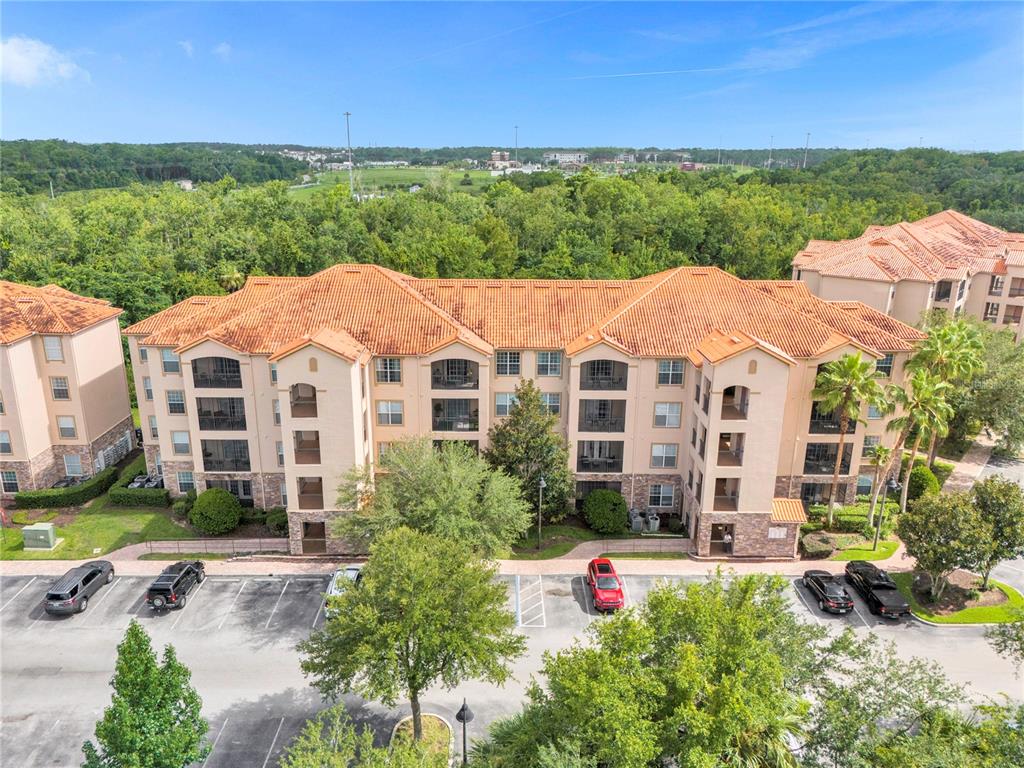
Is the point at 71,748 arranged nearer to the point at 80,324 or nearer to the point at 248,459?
the point at 248,459

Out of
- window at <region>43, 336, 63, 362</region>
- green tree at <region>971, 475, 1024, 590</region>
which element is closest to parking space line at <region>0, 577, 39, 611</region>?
window at <region>43, 336, 63, 362</region>

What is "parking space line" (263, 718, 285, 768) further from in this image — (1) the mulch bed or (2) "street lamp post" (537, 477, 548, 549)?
(1) the mulch bed

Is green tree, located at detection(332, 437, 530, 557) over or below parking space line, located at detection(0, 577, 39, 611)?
over

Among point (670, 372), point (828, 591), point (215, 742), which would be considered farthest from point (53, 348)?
point (828, 591)

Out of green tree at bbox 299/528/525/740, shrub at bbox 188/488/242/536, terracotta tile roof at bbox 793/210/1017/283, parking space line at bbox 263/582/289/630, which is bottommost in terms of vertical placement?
parking space line at bbox 263/582/289/630

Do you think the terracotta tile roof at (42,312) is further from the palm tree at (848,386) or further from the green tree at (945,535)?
the green tree at (945,535)

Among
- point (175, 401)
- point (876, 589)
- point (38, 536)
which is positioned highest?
point (175, 401)

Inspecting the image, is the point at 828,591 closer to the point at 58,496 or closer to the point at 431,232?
the point at 58,496
